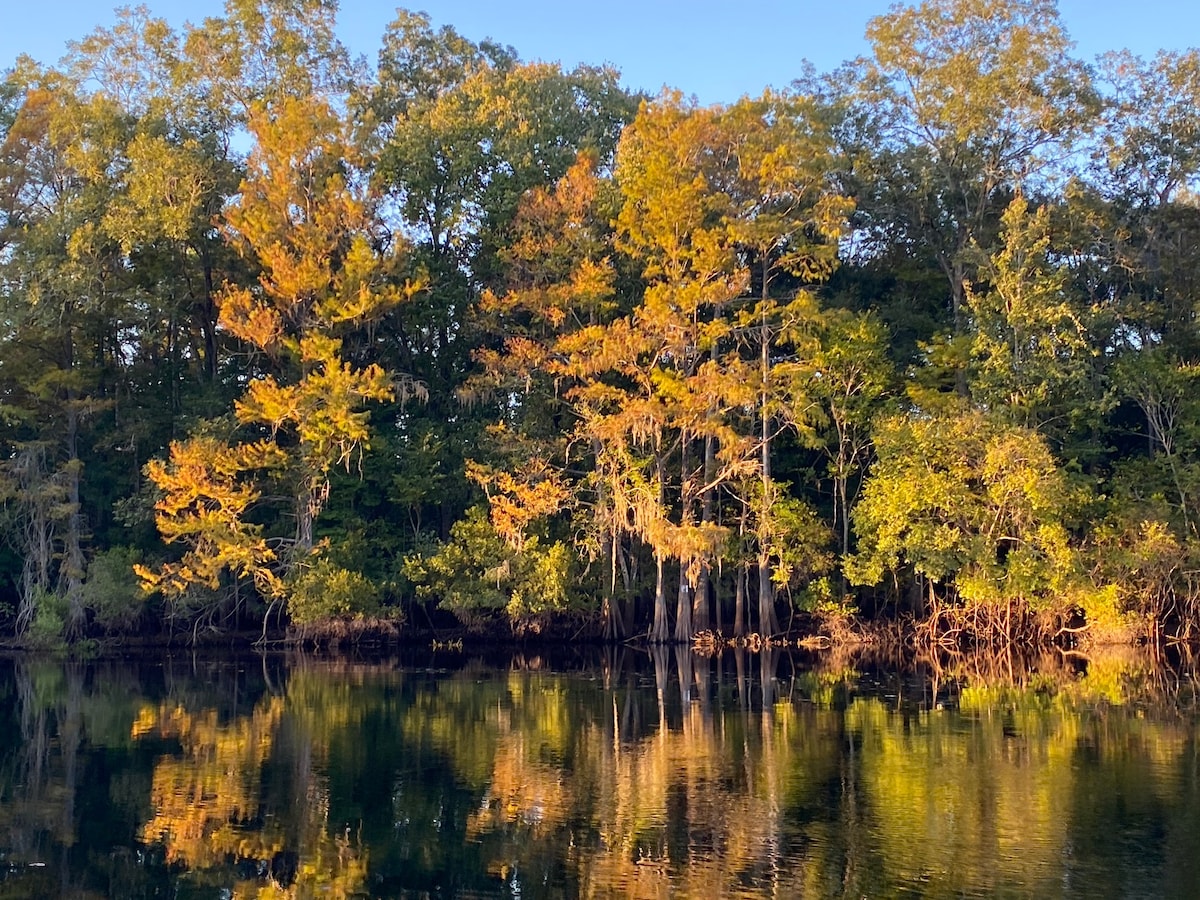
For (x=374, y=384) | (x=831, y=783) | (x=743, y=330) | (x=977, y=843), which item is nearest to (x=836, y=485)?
(x=743, y=330)

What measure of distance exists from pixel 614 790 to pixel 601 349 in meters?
18.1

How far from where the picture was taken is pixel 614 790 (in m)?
13.8

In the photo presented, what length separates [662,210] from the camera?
29.9 meters

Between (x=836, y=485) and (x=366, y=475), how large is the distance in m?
13.5

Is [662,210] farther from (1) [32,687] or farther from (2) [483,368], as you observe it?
(1) [32,687]

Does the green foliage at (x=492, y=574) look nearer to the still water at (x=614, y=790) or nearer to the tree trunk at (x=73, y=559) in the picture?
the still water at (x=614, y=790)

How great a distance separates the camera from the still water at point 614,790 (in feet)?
34.3

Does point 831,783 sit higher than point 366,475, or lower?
lower

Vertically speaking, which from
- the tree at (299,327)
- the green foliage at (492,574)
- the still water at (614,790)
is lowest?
the still water at (614,790)

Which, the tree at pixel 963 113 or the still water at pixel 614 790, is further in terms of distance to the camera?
the tree at pixel 963 113

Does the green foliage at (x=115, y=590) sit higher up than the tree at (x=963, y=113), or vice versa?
the tree at (x=963, y=113)

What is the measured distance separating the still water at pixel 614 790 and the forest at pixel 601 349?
6919 millimetres

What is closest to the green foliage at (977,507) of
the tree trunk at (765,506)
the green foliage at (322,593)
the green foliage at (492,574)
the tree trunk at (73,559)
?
the tree trunk at (765,506)

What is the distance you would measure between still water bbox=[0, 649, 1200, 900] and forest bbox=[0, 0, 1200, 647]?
692cm
